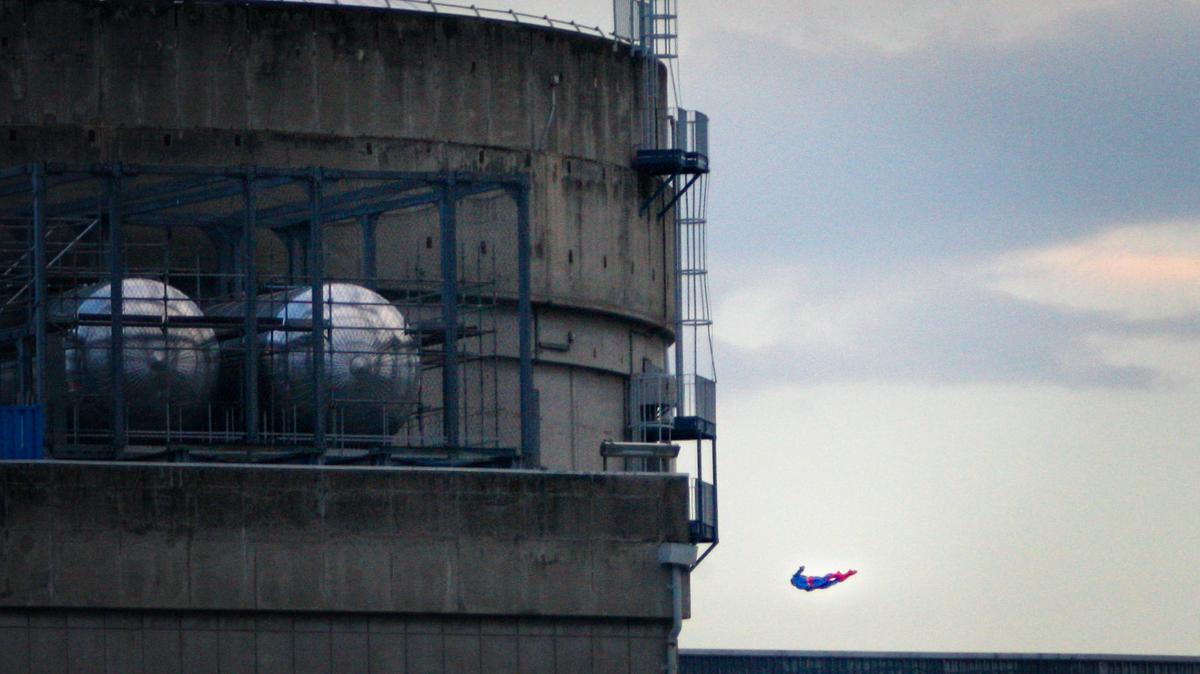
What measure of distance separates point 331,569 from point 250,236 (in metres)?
6.48

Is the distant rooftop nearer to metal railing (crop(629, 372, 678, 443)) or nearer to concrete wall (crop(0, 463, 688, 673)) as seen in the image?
metal railing (crop(629, 372, 678, 443))

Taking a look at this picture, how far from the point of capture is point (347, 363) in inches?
1829

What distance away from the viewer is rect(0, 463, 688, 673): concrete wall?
42281 mm

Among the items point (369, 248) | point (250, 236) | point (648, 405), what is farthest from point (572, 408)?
point (250, 236)

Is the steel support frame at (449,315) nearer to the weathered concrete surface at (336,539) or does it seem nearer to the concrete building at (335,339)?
the concrete building at (335,339)

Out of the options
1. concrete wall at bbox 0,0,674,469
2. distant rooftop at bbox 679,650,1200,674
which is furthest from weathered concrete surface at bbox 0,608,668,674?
distant rooftop at bbox 679,650,1200,674

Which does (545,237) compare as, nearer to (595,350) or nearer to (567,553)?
(595,350)

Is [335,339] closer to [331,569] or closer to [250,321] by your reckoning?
[250,321]

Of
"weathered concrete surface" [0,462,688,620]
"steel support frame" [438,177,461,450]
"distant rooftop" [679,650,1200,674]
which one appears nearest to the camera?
"weathered concrete surface" [0,462,688,620]

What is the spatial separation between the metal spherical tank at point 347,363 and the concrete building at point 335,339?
0.10 m

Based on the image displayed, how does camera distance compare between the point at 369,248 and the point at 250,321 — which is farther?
the point at 369,248

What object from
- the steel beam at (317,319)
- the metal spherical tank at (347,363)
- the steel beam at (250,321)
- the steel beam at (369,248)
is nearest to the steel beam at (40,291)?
the steel beam at (250,321)

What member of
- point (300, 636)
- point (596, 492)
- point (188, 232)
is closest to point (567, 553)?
point (596, 492)

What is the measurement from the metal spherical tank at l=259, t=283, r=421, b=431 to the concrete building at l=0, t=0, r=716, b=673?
0.33 ft
